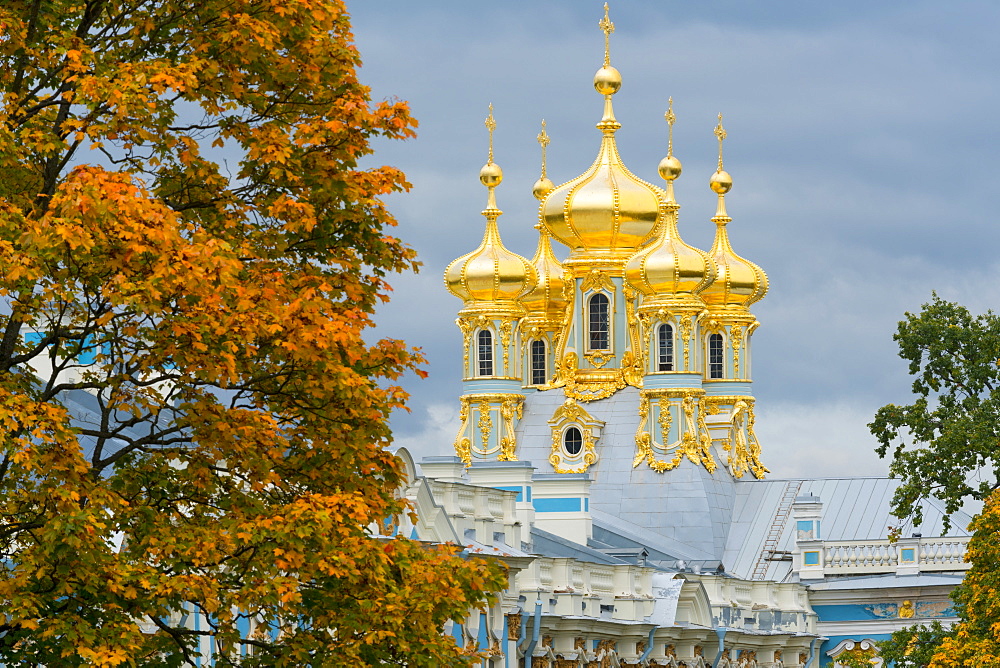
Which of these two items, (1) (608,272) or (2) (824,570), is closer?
(2) (824,570)

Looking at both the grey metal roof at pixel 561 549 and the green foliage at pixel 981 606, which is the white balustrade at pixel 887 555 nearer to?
the grey metal roof at pixel 561 549

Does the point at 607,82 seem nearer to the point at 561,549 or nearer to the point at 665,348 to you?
the point at 665,348

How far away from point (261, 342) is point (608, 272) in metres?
47.3

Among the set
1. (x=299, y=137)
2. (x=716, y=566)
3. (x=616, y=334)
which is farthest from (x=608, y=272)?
(x=299, y=137)

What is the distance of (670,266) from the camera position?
6166cm

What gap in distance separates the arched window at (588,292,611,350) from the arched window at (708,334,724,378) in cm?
334

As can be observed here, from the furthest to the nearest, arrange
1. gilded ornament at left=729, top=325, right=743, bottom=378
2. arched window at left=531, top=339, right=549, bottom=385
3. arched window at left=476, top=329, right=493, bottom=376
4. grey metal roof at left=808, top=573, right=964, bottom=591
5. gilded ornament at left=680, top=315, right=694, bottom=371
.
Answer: arched window at left=531, top=339, right=549, bottom=385 → gilded ornament at left=729, top=325, right=743, bottom=378 → arched window at left=476, top=329, right=493, bottom=376 → gilded ornament at left=680, top=315, right=694, bottom=371 → grey metal roof at left=808, top=573, right=964, bottom=591

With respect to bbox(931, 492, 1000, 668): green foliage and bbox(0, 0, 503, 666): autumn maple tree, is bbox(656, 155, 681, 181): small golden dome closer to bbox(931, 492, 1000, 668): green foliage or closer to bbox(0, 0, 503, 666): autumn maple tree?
bbox(931, 492, 1000, 668): green foliage

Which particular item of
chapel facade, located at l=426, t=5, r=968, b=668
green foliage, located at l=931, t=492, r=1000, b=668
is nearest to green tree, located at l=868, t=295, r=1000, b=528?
green foliage, located at l=931, t=492, r=1000, b=668

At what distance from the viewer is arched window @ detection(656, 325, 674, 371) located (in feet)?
203

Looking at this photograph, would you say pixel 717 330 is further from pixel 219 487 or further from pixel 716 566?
pixel 219 487

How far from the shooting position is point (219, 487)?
17469 mm

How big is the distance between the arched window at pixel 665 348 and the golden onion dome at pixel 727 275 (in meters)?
3.83

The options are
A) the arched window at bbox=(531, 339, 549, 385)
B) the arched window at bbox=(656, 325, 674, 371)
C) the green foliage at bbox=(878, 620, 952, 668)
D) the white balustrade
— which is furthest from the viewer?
the arched window at bbox=(531, 339, 549, 385)
